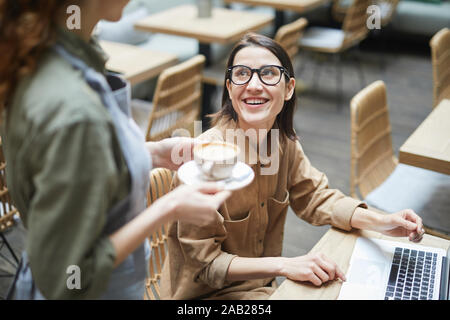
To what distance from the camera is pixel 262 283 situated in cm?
146

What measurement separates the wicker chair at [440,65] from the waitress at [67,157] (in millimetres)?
2204

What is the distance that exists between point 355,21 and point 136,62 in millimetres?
2275

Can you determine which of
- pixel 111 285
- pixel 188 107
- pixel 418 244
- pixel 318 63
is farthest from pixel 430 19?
pixel 111 285

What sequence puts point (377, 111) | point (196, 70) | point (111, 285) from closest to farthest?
point (111, 285)
point (377, 111)
point (196, 70)

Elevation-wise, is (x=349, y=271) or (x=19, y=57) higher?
(x=19, y=57)

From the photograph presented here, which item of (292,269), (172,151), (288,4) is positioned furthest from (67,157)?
(288,4)

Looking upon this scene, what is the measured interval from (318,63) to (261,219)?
4360mm

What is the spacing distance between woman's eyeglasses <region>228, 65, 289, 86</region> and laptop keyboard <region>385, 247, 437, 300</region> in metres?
0.57

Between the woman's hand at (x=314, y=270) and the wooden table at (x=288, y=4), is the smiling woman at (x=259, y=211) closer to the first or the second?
the woman's hand at (x=314, y=270)

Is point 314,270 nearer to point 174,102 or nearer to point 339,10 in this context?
point 174,102

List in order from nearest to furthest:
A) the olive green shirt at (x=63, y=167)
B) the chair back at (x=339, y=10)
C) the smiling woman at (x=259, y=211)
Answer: the olive green shirt at (x=63, y=167) < the smiling woman at (x=259, y=211) < the chair back at (x=339, y=10)

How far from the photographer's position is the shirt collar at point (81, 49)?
2.48 feet

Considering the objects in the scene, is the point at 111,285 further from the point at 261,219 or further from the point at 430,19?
the point at 430,19

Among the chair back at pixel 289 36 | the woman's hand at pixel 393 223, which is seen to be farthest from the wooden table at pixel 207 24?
the woman's hand at pixel 393 223
